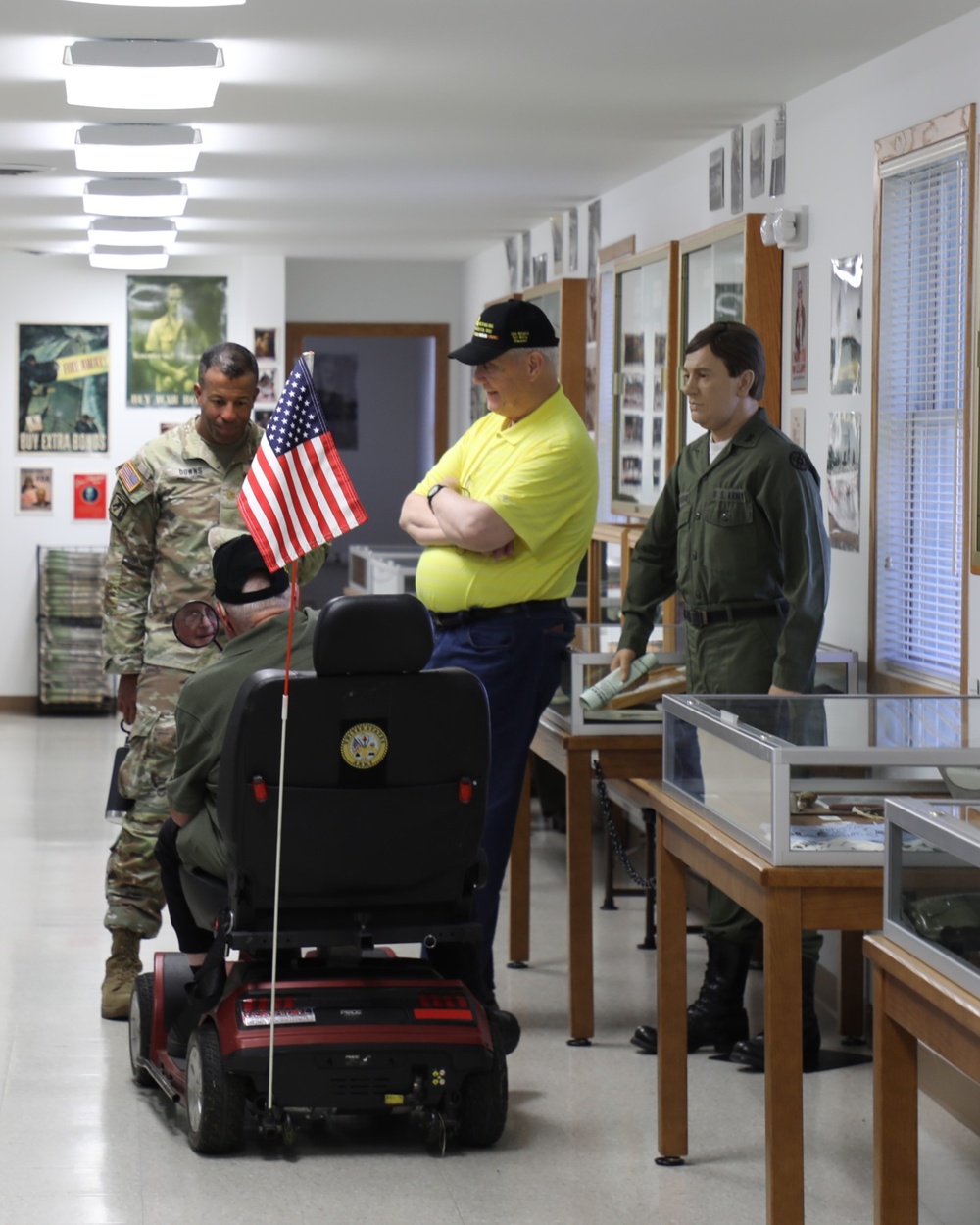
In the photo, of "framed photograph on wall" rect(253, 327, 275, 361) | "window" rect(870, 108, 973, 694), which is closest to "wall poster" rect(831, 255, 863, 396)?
"window" rect(870, 108, 973, 694)

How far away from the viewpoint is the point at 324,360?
15.0 m

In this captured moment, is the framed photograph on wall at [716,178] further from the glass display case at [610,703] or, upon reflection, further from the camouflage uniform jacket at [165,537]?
the camouflage uniform jacket at [165,537]

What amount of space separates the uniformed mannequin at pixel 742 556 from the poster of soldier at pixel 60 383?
7300 millimetres

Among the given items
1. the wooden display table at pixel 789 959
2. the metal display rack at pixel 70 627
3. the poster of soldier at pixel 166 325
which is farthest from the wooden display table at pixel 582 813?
the poster of soldier at pixel 166 325

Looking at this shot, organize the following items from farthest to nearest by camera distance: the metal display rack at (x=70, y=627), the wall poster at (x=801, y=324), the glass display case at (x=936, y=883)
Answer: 1. the metal display rack at (x=70, y=627)
2. the wall poster at (x=801, y=324)
3. the glass display case at (x=936, y=883)

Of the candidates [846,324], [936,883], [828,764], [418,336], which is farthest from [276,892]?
[418,336]

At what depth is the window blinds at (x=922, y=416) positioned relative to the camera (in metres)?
4.46

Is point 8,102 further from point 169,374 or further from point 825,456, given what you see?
point 169,374

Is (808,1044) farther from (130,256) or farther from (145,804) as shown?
(130,256)

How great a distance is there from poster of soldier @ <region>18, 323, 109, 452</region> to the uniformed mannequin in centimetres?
730

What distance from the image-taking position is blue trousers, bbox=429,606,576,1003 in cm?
431

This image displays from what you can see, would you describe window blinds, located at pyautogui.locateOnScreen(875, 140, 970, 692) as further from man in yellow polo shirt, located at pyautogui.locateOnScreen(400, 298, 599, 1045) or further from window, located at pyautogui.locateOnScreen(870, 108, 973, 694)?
man in yellow polo shirt, located at pyautogui.locateOnScreen(400, 298, 599, 1045)

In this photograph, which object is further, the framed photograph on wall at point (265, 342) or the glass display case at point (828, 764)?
the framed photograph on wall at point (265, 342)

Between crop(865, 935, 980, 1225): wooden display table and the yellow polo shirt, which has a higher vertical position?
the yellow polo shirt
